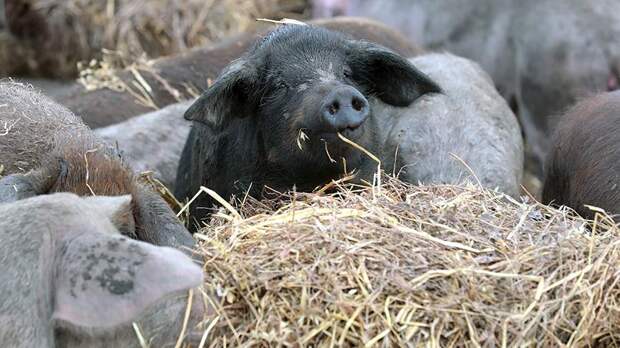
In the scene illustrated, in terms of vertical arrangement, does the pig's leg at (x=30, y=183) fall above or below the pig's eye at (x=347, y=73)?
below

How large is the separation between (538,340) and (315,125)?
1537 millimetres

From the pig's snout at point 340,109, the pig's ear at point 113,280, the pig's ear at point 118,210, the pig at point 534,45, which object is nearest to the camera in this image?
the pig's ear at point 113,280

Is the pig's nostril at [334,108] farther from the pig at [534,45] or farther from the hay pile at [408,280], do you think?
the pig at [534,45]

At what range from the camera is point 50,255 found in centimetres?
357

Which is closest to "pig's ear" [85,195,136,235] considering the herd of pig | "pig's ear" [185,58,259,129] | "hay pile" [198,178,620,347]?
the herd of pig

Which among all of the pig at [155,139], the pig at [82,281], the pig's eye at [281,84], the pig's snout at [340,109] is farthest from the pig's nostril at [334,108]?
Answer: the pig at [155,139]

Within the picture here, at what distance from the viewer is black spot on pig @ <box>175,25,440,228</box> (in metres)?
4.89

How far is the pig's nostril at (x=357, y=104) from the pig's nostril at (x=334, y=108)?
0.07 metres

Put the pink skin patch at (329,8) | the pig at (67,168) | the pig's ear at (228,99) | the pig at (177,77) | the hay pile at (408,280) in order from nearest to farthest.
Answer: the hay pile at (408,280)
the pig at (67,168)
the pig's ear at (228,99)
the pig at (177,77)
the pink skin patch at (329,8)

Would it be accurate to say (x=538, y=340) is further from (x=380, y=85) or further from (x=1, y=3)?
(x=1, y=3)

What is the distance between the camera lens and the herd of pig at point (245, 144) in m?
3.54

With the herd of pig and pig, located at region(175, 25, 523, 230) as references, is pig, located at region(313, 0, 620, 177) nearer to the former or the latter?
the herd of pig

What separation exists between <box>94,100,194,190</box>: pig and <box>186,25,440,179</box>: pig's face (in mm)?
1440

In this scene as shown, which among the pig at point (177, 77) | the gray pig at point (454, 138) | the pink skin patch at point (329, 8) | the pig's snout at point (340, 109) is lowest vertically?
the pink skin patch at point (329, 8)
